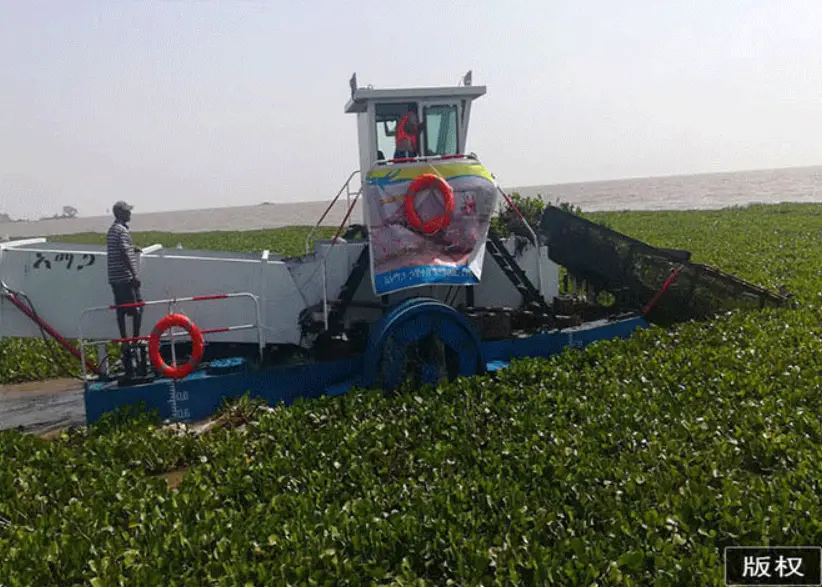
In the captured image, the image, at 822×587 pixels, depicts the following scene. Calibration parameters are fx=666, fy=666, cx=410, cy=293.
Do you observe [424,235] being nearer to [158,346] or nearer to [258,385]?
[258,385]

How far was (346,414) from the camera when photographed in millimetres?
6500

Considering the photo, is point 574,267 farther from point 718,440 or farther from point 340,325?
point 718,440

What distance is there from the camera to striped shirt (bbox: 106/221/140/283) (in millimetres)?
7012

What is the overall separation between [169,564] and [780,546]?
3577 millimetres

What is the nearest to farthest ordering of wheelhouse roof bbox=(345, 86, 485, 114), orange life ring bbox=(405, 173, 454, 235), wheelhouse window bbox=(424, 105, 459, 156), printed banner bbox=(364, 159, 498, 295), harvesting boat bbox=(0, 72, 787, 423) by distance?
harvesting boat bbox=(0, 72, 787, 423) → printed banner bbox=(364, 159, 498, 295) → orange life ring bbox=(405, 173, 454, 235) → wheelhouse roof bbox=(345, 86, 485, 114) → wheelhouse window bbox=(424, 105, 459, 156)

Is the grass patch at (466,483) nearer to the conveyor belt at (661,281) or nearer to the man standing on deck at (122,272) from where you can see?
the man standing on deck at (122,272)

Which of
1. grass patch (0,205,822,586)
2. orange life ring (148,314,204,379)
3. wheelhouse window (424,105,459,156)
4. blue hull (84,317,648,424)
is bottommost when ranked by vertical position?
grass patch (0,205,822,586)

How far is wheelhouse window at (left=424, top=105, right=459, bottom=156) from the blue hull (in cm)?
255

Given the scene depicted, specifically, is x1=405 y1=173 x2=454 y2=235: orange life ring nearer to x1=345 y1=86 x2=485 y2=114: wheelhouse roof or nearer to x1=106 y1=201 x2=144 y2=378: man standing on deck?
x1=345 y1=86 x2=485 y2=114: wheelhouse roof

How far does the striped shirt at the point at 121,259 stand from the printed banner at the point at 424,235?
2.58 meters

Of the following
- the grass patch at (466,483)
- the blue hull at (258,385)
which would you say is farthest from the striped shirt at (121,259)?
the grass patch at (466,483)

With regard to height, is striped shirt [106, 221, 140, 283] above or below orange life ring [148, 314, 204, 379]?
above

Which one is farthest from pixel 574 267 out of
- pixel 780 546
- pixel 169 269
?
pixel 780 546

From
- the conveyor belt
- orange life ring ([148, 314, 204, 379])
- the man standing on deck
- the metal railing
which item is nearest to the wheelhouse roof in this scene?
the conveyor belt
